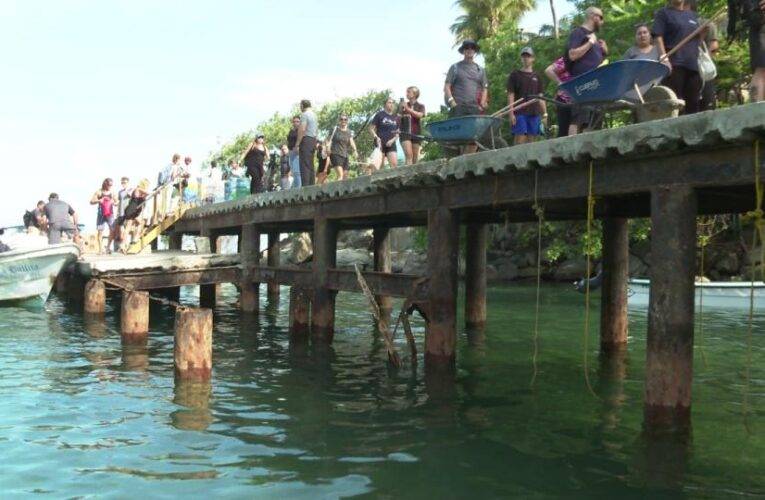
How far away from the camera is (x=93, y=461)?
6.19m

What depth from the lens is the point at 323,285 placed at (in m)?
12.9

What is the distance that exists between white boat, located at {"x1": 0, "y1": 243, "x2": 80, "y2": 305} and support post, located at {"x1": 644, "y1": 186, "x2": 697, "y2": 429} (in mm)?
13813

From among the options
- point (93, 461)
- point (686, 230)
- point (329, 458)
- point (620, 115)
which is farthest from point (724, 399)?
point (620, 115)

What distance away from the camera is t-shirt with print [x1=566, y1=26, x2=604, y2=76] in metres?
8.70

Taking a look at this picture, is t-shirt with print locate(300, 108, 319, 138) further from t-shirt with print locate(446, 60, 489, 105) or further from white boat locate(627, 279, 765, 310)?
white boat locate(627, 279, 765, 310)

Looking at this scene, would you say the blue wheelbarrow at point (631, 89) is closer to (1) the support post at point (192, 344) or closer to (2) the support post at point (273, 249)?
(1) the support post at point (192, 344)

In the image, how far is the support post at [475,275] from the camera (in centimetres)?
1471

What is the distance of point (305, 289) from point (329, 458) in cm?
719

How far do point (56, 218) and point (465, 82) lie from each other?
1116cm

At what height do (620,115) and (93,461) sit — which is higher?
(620,115)

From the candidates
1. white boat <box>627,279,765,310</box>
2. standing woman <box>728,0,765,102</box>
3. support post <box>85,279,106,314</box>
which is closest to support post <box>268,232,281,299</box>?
support post <box>85,279,106,314</box>

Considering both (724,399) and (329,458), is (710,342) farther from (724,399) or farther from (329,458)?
(329,458)

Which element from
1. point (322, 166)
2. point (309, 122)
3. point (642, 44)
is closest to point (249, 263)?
point (322, 166)

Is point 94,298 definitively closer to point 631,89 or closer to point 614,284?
point 614,284
